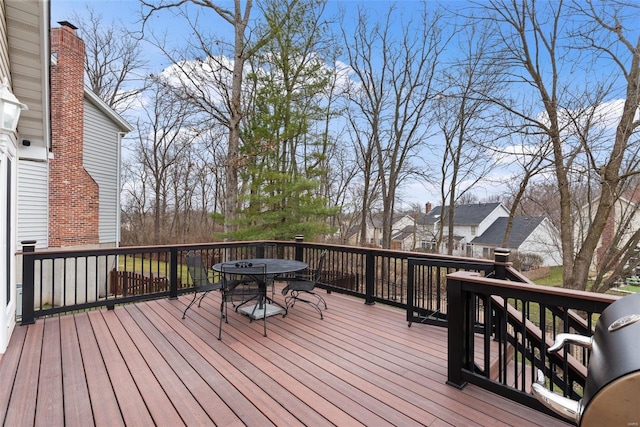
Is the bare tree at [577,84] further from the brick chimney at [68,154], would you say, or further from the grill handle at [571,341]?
the brick chimney at [68,154]

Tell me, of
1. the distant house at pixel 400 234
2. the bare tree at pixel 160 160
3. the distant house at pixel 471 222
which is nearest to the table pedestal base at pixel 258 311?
the bare tree at pixel 160 160

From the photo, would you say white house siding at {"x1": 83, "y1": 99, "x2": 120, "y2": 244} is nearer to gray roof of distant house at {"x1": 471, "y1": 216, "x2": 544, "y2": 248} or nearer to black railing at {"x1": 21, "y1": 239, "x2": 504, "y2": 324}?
black railing at {"x1": 21, "y1": 239, "x2": 504, "y2": 324}

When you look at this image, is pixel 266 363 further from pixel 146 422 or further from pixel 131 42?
pixel 131 42

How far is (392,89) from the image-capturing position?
13.9m

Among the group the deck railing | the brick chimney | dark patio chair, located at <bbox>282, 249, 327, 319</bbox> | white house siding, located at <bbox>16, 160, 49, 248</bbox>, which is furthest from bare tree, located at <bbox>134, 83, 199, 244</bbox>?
dark patio chair, located at <bbox>282, 249, 327, 319</bbox>

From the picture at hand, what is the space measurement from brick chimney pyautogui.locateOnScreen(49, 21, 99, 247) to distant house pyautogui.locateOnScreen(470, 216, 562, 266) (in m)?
19.8

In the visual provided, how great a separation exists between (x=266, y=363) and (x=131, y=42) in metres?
17.2

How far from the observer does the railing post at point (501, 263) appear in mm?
3480

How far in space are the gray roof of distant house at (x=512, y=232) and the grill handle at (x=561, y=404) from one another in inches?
864

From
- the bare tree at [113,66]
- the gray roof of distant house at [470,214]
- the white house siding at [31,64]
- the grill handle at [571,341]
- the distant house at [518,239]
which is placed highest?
the bare tree at [113,66]

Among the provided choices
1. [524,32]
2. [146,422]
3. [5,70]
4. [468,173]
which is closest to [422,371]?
[146,422]

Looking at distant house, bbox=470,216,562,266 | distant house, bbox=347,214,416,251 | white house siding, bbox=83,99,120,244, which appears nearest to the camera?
white house siding, bbox=83,99,120,244

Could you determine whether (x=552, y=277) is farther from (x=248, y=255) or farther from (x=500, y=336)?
(x=500, y=336)

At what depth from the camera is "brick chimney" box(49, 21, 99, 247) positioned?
8891 mm
